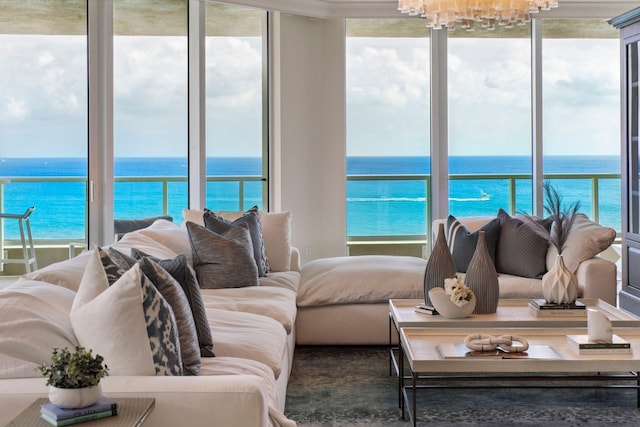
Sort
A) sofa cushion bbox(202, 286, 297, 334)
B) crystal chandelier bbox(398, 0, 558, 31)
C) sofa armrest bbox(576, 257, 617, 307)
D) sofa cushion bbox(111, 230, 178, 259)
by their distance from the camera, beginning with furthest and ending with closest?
1. sofa armrest bbox(576, 257, 617, 307)
2. crystal chandelier bbox(398, 0, 558, 31)
3. sofa cushion bbox(111, 230, 178, 259)
4. sofa cushion bbox(202, 286, 297, 334)

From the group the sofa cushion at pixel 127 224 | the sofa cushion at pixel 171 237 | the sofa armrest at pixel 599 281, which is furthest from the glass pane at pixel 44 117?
the sofa armrest at pixel 599 281

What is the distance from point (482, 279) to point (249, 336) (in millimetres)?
1303

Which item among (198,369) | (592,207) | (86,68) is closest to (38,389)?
(198,369)

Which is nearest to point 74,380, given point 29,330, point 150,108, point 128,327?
point 128,327

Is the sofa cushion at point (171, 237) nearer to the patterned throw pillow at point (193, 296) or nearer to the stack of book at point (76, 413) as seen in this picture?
the patterned throw pillow at point (193, 296)

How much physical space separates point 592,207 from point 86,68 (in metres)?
4.92

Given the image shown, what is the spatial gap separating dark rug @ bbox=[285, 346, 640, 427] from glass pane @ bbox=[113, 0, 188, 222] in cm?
233

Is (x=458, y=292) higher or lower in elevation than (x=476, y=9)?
lower

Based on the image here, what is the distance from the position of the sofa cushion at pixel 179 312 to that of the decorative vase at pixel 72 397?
2.03ft

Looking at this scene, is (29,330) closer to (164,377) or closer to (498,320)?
(164,377)

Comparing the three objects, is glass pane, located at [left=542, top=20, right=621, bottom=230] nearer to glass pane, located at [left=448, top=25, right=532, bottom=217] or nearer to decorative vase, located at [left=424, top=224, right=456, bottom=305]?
glass pane, located at [left=448, top=25, right=532, bottom=217]

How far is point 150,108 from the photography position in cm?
610

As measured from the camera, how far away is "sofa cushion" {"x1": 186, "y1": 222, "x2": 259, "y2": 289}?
4.75 m

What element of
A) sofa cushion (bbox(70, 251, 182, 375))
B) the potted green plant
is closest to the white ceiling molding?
sofa cushion (bbox(70, 251, 182, 375))
